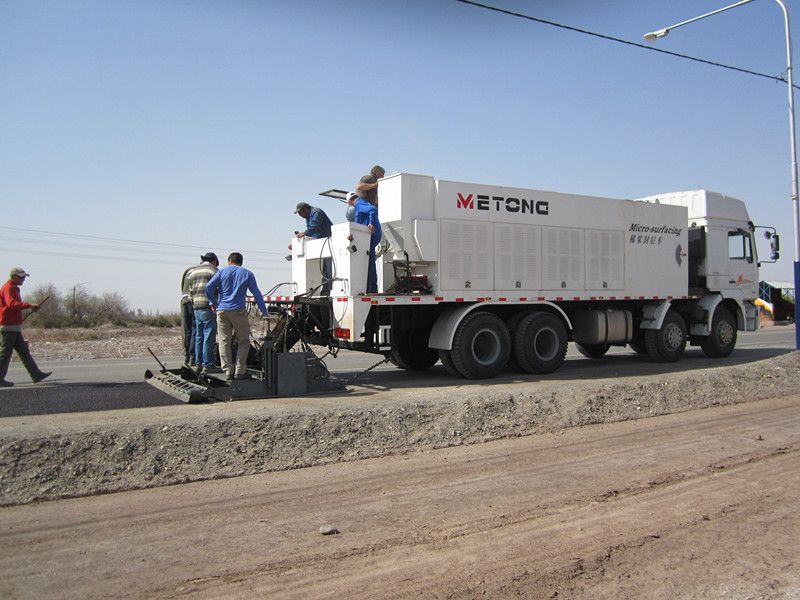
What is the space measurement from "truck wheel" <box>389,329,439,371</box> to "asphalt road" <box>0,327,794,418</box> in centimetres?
24

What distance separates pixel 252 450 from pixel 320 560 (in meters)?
2.38

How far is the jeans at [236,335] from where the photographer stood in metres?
9.17

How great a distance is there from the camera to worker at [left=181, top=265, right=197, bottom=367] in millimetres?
10594

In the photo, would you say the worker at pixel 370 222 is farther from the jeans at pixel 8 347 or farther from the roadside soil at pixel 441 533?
the jeans at pixel 8 347

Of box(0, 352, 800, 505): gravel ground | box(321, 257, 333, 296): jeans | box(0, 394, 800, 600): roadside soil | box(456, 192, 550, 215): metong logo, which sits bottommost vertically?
box(0, 394, 800, 600): roadside soil

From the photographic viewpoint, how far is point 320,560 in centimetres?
393

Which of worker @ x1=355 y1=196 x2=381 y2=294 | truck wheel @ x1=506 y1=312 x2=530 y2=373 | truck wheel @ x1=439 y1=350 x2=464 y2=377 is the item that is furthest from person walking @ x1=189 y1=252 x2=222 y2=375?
truck wheel @ x1=506 y1=312 x2=530 y2=373

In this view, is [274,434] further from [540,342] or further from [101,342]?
[101,342]

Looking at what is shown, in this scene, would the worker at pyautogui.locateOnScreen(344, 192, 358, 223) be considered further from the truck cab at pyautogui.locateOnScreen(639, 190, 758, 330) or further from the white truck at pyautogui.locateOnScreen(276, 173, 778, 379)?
the truck cab at pyautogui.locateOnScreen(639, 190, 758, 330)

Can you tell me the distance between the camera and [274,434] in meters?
6.48

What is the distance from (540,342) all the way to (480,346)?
137 cm

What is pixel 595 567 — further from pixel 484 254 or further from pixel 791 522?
pixel 484 254

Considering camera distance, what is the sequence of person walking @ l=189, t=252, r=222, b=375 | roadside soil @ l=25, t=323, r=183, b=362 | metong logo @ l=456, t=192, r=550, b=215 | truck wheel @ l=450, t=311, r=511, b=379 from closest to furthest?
1. person walking @ l=189, t=252, r=222, b=375
2. truck wheel @ l=450, t=311, r=511, b=379
3. metong logo @ l=456, t=192, r=550, b=215
4. roadside soil @ l=25, t=323, r=183, b=362

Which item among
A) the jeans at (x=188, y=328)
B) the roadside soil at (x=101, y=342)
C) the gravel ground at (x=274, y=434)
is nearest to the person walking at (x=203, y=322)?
the jeans at (x=188, y=328)
